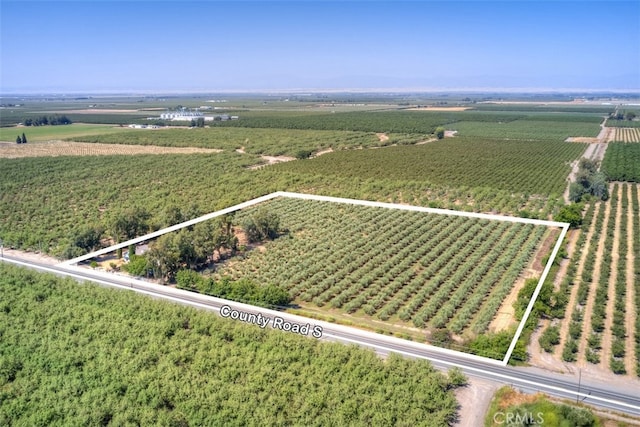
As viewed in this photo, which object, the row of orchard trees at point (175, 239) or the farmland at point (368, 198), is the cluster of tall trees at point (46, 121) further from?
the row of orchard trees at point (175, 239)

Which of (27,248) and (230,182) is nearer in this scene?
(27,248)

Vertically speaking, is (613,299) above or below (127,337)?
below

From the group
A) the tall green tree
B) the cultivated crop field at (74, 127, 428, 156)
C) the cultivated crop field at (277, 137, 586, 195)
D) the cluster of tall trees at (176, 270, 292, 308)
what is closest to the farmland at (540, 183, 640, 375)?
the cluster of tall trees at (176, 270, 292, 308)

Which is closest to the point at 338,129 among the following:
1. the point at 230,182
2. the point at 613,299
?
the point at 230,182

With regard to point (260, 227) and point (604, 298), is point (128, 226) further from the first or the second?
point (604, 298)

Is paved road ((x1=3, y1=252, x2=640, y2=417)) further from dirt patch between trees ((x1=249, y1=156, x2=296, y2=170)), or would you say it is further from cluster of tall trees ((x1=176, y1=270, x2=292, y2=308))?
dirt patch between trees ((x1=249, y1=156, x2=296, y2=170))

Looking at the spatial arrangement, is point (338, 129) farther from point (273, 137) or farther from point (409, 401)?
point (409, 401)

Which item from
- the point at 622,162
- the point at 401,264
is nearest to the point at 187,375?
the point at 401,264
